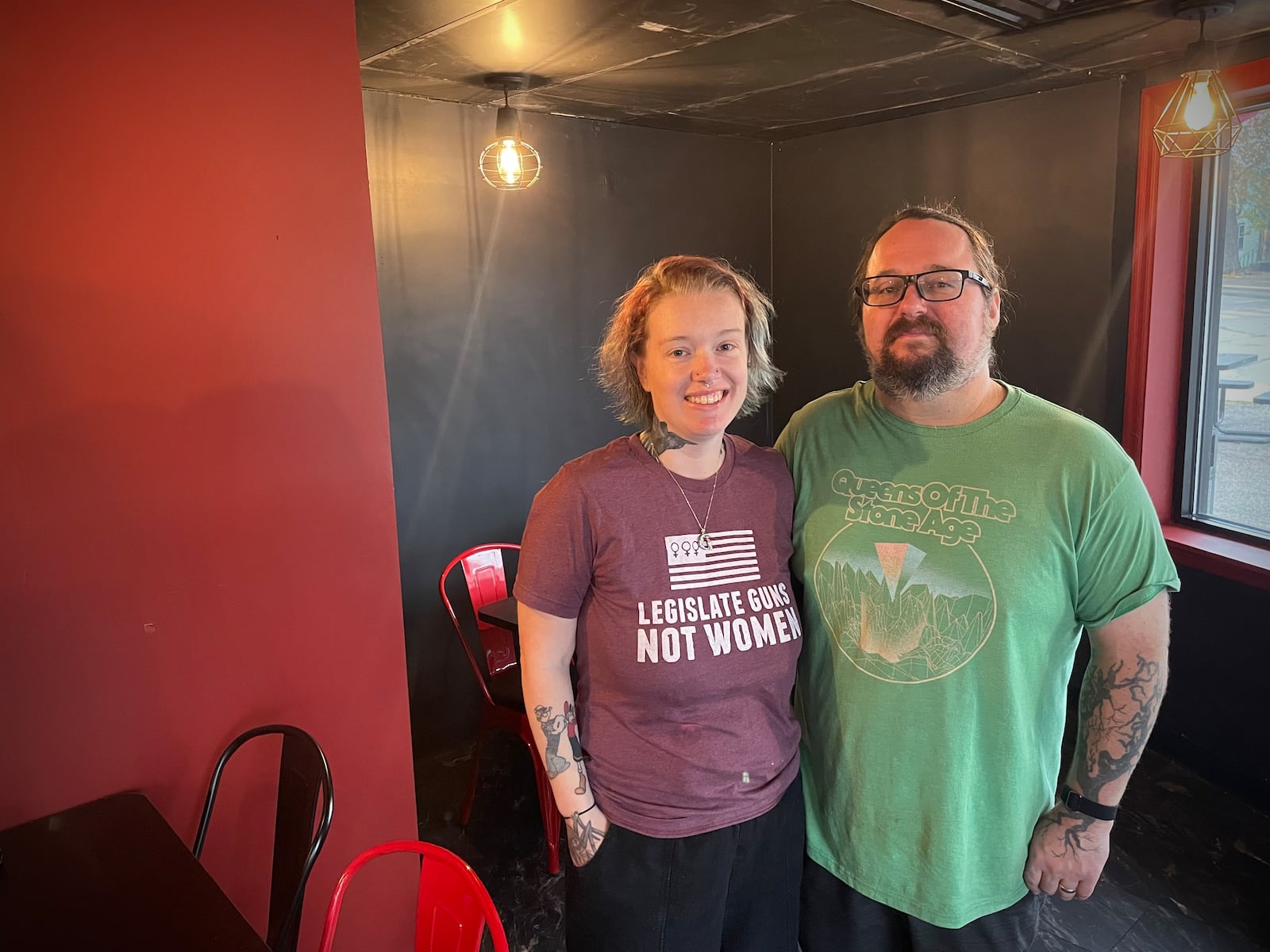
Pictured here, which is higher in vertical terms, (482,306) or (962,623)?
(482,306)

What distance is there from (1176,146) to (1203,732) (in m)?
1.99

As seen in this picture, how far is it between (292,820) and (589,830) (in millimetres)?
602

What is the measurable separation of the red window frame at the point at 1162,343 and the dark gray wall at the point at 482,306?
6.28 ft

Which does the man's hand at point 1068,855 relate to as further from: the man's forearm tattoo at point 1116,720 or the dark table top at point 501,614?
the dark table top at point 501,614

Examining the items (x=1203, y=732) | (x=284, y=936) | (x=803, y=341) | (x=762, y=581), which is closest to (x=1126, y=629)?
(x=762, y=581)

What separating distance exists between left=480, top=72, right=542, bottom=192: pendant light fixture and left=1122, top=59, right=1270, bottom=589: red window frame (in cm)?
216

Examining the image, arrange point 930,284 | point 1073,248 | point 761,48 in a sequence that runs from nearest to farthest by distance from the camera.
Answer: point 930,284 < point 761,48 < point 1073,248

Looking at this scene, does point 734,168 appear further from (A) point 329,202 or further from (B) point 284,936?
(B) point 284,936

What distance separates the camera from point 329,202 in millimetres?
1674

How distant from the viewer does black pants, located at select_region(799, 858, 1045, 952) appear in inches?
56.8

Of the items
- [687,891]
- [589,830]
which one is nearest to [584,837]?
[589,830]

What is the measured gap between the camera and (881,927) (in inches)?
59.3

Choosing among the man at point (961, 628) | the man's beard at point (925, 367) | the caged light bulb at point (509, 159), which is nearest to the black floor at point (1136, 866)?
the man at point (961, 628)

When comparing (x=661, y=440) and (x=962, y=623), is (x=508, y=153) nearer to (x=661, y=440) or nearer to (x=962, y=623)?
(x=661, y=440)
